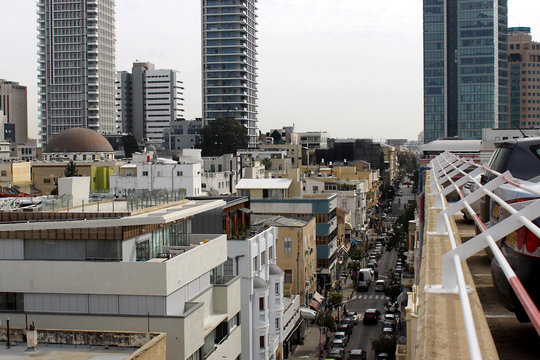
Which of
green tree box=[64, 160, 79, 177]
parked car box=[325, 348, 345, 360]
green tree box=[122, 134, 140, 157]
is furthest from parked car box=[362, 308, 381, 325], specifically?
green tree box=[122, 134, 140, 157]

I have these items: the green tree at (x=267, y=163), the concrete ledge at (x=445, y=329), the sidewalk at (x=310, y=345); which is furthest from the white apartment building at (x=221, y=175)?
the concrete ledge at (x=445, y=329)

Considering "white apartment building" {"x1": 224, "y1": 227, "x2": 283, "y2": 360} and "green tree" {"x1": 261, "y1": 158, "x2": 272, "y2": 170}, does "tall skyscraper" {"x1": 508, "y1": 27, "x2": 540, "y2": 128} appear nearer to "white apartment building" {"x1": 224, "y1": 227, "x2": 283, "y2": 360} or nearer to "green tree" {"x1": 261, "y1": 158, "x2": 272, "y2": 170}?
"green tree" {"x1": 261, "y1": 158, "x2": 272, "y2": 170}

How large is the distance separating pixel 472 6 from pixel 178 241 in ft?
345

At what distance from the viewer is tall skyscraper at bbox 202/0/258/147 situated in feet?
406

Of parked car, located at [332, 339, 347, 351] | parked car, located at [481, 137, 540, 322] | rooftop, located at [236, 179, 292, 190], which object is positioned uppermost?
parked car, located at [481, 137, 540, 322]

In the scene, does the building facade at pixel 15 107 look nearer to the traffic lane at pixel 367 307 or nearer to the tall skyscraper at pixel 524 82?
the tall skyscraper at pixel 524 82

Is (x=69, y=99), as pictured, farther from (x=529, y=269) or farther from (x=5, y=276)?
(x=529, y=269)

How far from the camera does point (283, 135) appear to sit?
456ft

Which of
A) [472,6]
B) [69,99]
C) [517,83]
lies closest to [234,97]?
[69,99]

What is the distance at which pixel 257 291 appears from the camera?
2906cm

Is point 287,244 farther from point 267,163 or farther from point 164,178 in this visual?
point 267,163

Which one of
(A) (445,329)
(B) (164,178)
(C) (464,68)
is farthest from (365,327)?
(C) (464,68)

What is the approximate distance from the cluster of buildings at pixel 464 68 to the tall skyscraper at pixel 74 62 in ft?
190

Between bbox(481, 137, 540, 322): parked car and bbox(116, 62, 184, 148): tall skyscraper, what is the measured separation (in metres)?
164
